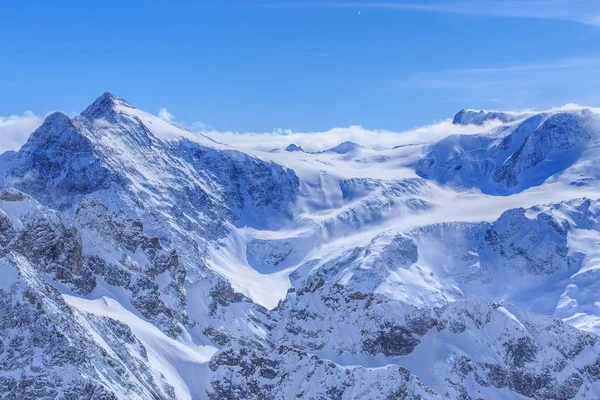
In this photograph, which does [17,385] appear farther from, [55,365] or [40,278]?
[40,278]

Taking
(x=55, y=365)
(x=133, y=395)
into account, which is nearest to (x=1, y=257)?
(x=55, y=365)

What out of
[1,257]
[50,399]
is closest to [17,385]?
[50,399]

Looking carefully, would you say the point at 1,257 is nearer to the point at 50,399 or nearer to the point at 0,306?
the point at 0,306

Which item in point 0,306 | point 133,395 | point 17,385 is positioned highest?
point 0,306

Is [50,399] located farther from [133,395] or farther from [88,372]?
[133,395]

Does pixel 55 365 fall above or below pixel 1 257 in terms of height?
below

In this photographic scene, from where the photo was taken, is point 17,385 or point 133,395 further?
point 133,395

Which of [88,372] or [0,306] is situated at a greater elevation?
[0,306]
